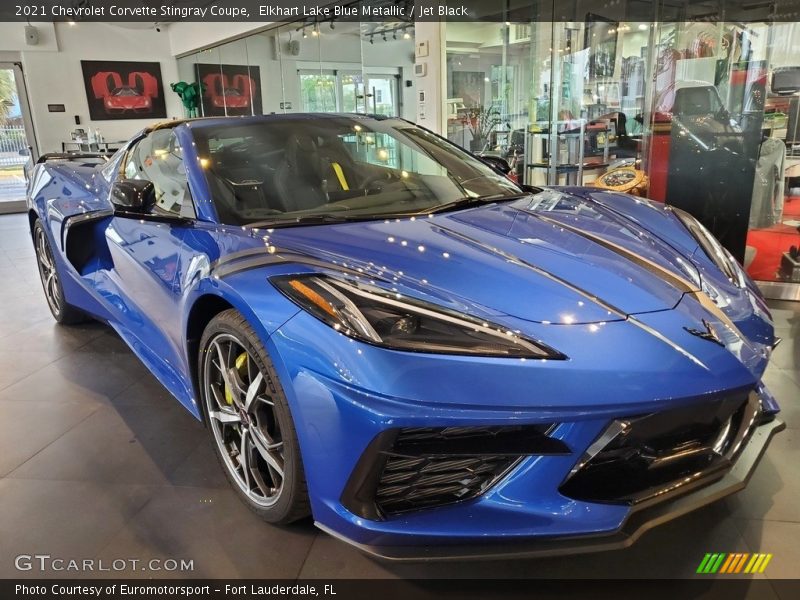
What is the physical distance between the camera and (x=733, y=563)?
1.42 metres

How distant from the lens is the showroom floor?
145 centimetres

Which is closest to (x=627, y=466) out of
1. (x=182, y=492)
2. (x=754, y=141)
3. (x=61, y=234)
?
(x=182, y=492)

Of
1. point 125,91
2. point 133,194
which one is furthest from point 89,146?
point 133,194

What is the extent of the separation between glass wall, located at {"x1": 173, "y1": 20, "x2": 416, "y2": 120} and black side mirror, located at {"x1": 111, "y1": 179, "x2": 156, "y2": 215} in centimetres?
516

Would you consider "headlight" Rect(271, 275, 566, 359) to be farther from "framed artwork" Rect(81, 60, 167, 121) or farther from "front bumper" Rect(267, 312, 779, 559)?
"framed artwork" Rect(81, 60, 167, 121)

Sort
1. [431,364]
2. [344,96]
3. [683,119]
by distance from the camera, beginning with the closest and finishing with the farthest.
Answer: [431,364] → [683,119] → [344,96]

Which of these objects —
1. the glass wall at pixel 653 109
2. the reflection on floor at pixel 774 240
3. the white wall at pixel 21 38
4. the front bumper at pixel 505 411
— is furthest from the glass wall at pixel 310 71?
the front bumper at pixel 505 411

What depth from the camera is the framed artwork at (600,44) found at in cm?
548

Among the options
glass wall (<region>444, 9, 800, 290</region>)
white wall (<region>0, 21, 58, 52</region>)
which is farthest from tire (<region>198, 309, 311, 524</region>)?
white wall (<region>0, 21, 58, 52</region>)

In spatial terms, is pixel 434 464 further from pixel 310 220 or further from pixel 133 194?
pixel 133 194

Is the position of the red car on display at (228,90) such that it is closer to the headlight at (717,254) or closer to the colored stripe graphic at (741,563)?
the headlight at (717,254)

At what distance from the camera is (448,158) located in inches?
93.0

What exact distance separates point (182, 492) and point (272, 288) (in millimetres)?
820

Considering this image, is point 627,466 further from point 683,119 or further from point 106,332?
point 683,119
